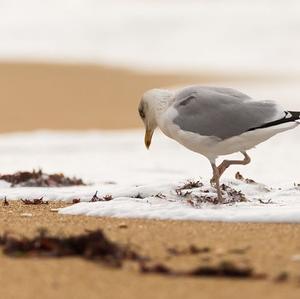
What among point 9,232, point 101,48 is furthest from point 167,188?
point 101,48

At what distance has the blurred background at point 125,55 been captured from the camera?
71.8ft

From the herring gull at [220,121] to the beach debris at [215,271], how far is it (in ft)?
7.54

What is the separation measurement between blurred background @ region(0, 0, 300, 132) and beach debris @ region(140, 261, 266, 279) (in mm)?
13198

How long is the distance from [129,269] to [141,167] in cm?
697

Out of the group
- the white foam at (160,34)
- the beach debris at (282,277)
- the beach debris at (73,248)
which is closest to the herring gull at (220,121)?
the beach debris at (73,248)

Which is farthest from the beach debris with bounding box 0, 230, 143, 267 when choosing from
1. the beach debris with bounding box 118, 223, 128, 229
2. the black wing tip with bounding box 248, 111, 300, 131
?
the black wing tip with bounding box 248, 111, 300, 131

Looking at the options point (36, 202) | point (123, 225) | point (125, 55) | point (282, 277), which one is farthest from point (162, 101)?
point (125, 55)

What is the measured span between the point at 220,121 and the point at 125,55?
2561 centimetres

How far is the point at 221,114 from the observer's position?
7059 millimetres

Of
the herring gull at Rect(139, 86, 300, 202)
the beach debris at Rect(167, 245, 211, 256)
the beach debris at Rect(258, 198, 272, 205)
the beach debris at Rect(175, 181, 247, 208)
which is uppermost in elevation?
the herring gull at Rect(139, 86, 300, 202)

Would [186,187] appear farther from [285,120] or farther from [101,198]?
[285,120]

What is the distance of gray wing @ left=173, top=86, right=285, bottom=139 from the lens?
7000 mm

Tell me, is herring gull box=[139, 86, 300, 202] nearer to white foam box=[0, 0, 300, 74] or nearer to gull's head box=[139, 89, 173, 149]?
gull's head box=[139, 89, 173, 149]

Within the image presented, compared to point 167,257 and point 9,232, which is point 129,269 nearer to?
point 167,257
